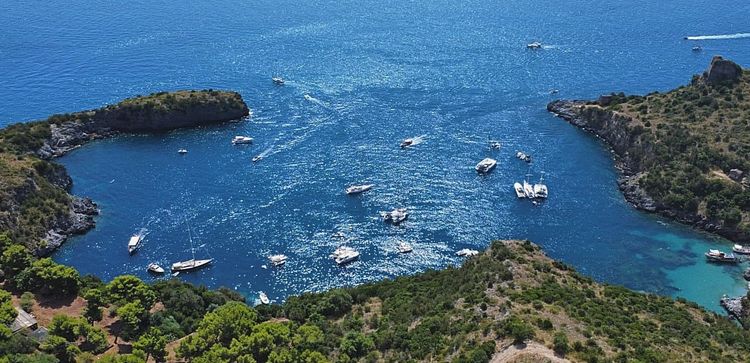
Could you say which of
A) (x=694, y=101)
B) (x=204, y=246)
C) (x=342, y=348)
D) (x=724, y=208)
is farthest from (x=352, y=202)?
(x=694, y=101)

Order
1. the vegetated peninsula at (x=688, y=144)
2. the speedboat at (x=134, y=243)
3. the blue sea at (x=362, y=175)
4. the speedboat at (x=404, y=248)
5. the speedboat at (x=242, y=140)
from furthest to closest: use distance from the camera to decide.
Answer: the speedboat at (x=242, y=140) → the vegetated peninsula at (x=688, y=144) → the speedboat at (x=134, y=243) → the speedboat at (x=404, y=248) → the blue sea at (x=362, y=175)

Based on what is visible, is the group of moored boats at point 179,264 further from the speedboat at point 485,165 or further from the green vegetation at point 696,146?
the green vegetation at point 696,146

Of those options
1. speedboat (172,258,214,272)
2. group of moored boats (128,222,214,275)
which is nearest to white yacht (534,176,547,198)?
group of moored boats (128,222,214,275)

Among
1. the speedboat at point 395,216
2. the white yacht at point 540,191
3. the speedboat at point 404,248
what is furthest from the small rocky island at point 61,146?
the white yacht at point 540,191

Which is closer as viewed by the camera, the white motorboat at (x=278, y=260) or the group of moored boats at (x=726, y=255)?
the white motorboat at (x=278, y=260)

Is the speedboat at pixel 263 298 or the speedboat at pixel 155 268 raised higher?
the speedboat at pixel 155 268

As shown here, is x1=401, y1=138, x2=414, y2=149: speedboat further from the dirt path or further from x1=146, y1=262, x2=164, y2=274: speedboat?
the dirt path

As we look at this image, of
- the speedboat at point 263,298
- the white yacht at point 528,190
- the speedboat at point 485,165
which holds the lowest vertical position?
the speedboat at point 263,298
